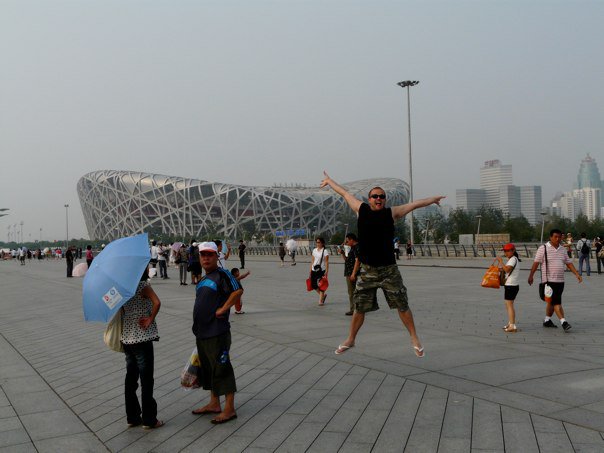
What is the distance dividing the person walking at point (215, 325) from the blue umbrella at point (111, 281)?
474 mm

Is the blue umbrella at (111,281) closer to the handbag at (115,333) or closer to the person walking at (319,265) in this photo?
the handbag at (115,333)

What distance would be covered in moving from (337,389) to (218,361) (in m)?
1.30

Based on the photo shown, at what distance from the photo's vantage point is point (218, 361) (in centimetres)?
439

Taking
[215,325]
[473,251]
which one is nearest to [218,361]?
[215,325]

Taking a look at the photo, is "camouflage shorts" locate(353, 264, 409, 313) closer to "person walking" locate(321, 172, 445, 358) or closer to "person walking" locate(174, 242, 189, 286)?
"person walking" locate(321, 172, 445, 358)

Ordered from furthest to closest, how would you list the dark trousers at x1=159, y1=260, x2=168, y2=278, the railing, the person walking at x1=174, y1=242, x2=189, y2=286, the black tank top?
the railing → the dark trousers at x1=159, y1=260, x2=168, y2=278 → the person walking at x1=174, y1=242, x2=189, y2=286 → the black tank top

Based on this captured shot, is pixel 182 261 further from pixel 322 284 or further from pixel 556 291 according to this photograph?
pixel 556 291

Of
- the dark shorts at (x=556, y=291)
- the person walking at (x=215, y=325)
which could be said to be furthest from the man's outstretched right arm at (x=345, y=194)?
the dark shorts at (x=556, y=291)

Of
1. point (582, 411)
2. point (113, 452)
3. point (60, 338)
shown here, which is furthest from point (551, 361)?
point (60, 338)

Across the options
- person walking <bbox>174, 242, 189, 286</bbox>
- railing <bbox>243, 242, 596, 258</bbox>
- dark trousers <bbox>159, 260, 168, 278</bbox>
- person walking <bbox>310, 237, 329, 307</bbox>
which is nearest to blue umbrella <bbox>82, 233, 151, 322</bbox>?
person walking <bbox>310, 237, 329, 307</bbox>

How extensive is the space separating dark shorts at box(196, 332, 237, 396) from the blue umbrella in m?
0.69

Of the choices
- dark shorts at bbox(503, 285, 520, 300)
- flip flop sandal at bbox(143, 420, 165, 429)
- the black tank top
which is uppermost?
the black tank top

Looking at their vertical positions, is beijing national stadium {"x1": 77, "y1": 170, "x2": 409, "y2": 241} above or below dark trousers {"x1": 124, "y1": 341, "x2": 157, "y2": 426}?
above

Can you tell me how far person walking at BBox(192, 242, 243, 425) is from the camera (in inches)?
173
